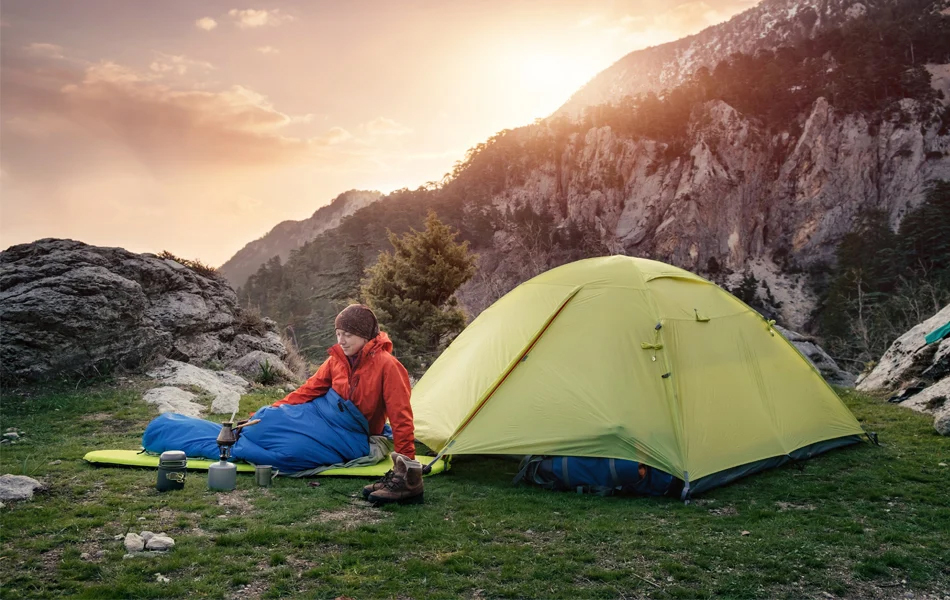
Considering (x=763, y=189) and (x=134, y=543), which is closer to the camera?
(x=134, y=543)

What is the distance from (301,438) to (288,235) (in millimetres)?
93213

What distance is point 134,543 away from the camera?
12.1 feet

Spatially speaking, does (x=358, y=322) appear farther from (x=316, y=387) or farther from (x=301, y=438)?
(x=301, y=438)

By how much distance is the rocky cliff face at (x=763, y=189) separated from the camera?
1853 inches

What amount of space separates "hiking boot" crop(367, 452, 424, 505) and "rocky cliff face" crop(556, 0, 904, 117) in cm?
6225

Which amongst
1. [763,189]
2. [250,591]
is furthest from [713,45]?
[250,591]

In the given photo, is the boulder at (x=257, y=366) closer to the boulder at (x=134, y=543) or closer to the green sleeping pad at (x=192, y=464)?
the green sleeping pad at (x=192, y=464)

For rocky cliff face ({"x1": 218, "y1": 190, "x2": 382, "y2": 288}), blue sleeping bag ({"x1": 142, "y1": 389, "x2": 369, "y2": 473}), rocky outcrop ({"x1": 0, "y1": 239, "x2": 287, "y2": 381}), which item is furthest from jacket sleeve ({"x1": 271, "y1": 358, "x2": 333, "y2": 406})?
rocky cliff face ({"x1": 218, "y1": 190, "x2": 382, "y2": 288})

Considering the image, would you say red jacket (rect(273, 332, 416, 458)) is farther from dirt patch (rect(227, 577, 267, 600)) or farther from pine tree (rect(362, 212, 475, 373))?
pine tree (rect(362, 212, 475, 373))

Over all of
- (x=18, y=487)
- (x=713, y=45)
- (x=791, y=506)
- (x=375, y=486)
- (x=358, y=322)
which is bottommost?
(x=791, y=506)

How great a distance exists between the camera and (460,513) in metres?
4.65

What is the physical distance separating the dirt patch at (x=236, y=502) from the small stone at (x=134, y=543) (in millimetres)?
780

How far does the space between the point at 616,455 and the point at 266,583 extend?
2.99 metres

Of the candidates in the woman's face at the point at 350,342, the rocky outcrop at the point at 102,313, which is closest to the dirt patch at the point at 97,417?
the rocky outcrop at the point at 102,313
